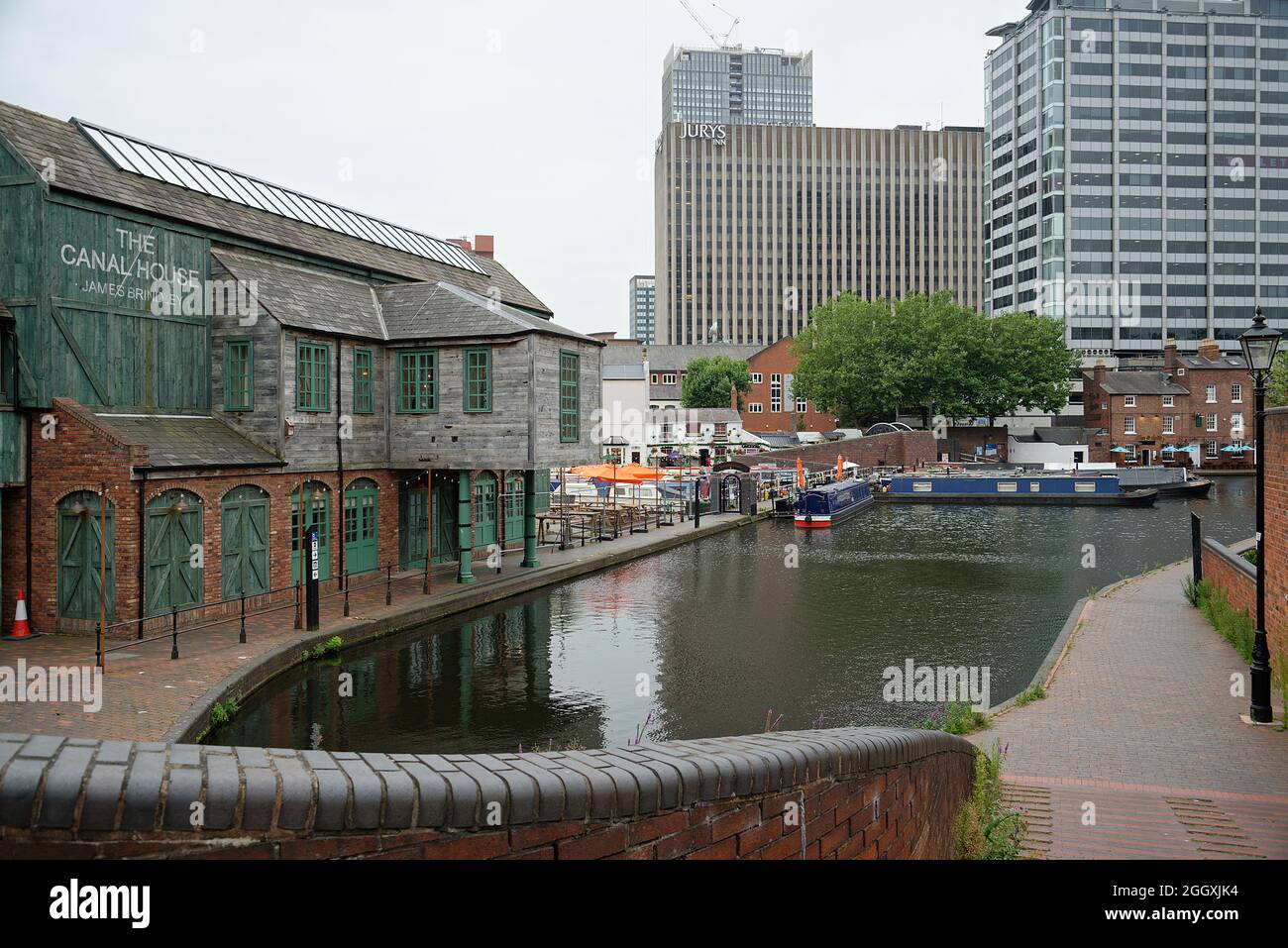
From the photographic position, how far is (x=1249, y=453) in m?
79.2

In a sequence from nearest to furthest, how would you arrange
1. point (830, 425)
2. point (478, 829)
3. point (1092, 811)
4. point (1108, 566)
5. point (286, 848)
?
point (286, 848) → point (478, 829) → point (1092, 811) → point (1108, 566) → point (830, 425)

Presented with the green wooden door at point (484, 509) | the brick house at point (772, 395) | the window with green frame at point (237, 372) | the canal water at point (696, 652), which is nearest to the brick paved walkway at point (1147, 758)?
the canal water at point (696, 652)

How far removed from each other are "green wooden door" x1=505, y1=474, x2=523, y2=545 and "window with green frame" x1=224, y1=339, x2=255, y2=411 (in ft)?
36.4

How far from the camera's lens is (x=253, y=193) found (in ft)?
78.5

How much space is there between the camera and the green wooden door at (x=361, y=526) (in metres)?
22.6

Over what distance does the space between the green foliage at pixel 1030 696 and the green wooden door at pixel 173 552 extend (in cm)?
1419

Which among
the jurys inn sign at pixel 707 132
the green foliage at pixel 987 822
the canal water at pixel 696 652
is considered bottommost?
the canal water at pixel 696 652

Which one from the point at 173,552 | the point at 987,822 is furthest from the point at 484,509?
the point at 987,822

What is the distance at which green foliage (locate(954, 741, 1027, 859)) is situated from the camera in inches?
301

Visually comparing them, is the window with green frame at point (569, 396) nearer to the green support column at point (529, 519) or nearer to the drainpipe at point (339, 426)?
the green support column at point (529, 519)

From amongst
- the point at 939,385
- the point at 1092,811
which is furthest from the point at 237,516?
the point at 939,385
